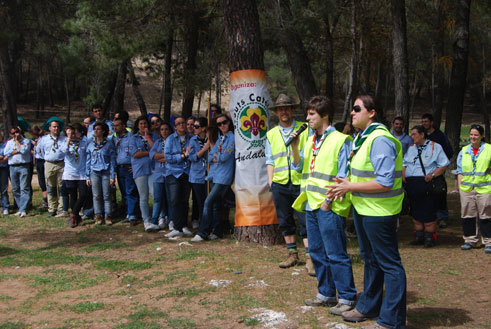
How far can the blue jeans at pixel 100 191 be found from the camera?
34.6 feet

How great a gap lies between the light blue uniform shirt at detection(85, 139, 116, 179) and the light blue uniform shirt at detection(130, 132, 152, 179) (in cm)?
58

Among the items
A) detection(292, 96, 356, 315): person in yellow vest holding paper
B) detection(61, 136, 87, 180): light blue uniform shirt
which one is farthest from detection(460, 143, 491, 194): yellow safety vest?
detection(61, 136, 87, 180): light blue uniform shirt

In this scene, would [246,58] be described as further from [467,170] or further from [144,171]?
[467,170]

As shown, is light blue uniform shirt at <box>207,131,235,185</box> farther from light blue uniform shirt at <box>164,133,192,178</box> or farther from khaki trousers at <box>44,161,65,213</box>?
khaki trousers at <box>44,161,65,213</box>

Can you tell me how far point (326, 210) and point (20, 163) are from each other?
8.99m

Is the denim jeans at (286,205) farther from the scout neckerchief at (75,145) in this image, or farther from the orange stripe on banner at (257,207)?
the scout neckerchief at (75,145)

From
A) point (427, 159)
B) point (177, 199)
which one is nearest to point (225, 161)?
point (177, 199)

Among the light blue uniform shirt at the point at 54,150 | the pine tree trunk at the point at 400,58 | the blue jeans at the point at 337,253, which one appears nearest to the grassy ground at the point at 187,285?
the blue jeans at the point at 337,253

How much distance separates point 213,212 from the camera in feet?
29.2

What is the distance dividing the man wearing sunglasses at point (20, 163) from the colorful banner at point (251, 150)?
19.3 feet

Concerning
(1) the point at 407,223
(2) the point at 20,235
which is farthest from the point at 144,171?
(1) the point at 407,223

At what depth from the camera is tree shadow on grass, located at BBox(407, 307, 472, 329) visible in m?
4.96

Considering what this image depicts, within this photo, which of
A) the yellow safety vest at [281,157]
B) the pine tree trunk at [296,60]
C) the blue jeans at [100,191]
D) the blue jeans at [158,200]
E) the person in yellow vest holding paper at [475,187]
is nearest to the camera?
the yellow safety vest at [281,157]

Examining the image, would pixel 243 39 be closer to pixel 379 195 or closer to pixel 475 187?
pixel 475 187
